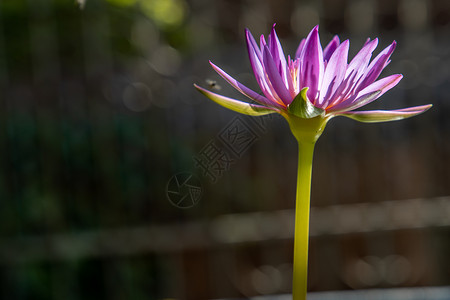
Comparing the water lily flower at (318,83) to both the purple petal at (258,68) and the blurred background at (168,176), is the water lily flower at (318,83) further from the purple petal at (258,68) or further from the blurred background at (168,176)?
the blurred background at (168,176)

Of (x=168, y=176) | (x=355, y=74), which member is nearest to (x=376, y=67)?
(x=355, y=74)

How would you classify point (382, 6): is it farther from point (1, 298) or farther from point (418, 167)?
point (1, 298)

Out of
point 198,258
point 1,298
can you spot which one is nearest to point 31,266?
Answer: point 1,298

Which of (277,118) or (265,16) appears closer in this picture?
(277,118)

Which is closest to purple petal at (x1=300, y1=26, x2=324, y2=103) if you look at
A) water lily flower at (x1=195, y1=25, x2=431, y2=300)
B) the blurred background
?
water lily flower at (x1=195, y1=25, x2=431, y2=300)

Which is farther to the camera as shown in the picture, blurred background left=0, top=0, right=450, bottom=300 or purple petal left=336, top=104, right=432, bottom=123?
blurred background left=0, top=0, right=450, bottom=300

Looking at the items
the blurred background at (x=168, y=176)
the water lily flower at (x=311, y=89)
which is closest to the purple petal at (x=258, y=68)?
the water lily flower at (x=311, y=89)

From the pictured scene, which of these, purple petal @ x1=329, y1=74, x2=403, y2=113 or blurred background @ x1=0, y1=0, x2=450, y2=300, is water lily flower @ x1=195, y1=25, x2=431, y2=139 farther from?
blurred background @ x1=0, y1=0, x2=450, y2=300
